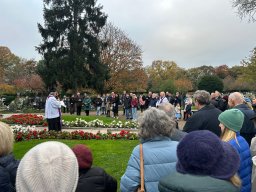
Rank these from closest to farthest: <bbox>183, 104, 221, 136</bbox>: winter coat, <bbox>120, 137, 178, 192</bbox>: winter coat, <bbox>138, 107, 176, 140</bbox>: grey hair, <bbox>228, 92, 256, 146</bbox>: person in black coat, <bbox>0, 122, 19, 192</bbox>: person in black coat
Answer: <bbox>0, 122, 19, 192</bbox>: person in black coat → <bbox>120, 137, 178, 192</bbox>: winter coat → <bbox>138, 107, 176, 140</bbox>: grey hair → <bbox>183, 104, 221, 136</bbox>: winter coat → <bbox>228, 92, 256, 146</bbox>: person in black coat

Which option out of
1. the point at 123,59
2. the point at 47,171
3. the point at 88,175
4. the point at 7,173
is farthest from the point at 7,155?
the point at 123,59

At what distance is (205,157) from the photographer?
2328mm

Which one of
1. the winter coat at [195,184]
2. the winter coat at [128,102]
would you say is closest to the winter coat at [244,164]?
the winter coat at [195,184]

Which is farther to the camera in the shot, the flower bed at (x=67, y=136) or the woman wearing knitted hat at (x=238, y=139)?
the flower bed at (x=67, y=136)

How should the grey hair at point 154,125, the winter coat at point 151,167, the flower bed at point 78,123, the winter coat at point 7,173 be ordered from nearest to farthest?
1. the winter coat at point 7,173
2. the winter coat at point 151,167
3. the grey hair at point 154,125
4. the flower bed at point 78,123

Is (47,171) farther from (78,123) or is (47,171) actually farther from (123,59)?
(123,59)

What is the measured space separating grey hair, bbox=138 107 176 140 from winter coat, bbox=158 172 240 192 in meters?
1.26

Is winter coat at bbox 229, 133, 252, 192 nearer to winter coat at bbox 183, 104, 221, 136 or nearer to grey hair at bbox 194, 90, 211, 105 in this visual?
winter coat at bbox 183, 104, 221, 136

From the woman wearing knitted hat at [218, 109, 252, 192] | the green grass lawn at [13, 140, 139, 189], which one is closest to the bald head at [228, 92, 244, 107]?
the woman wearing knitted hat at [218, 109, 252, 192]

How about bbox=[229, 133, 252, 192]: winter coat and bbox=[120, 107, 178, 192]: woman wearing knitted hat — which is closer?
bbox=[120, 107, 178, 192]: woman wearing knitted hat

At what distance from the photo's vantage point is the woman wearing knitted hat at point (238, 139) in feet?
13.3

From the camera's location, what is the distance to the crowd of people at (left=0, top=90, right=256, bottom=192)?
2258 millimetres

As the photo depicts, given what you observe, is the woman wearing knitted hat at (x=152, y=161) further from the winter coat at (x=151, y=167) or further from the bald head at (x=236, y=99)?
the bald head at (x=236, y=99)

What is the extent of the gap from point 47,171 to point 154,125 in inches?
62.9
